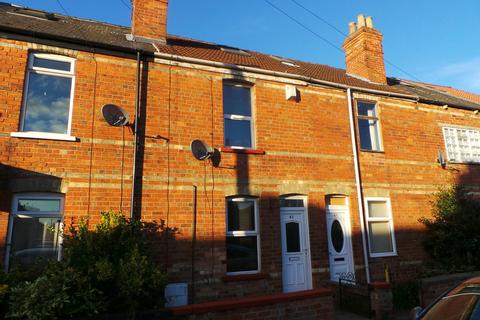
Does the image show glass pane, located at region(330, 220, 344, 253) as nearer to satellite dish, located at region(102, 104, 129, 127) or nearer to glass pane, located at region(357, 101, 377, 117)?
glass pane, located at region(357, 101, 377, 117)

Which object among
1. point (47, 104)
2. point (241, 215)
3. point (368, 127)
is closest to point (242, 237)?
point (241, 215)

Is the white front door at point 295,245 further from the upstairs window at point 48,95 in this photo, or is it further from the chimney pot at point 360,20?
the chimney pot at point 360,20

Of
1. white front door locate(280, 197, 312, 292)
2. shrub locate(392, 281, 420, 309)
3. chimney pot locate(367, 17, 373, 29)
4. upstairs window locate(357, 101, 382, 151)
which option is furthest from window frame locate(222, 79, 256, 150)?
chimney pot locate(367, 17, 373, 29)

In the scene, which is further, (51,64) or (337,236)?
(337,236)

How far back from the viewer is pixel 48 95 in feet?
27.2

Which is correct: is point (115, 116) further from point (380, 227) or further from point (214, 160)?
point (380, 227)

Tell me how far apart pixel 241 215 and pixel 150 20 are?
6106mm

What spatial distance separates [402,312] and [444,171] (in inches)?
220

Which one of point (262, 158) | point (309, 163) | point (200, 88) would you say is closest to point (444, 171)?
point (309, 163)

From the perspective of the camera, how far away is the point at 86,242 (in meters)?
6.96

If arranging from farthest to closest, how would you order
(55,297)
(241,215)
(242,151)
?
(242,151) → (241,215) → (55,297)

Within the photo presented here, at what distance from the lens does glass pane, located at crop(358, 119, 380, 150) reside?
11.7m

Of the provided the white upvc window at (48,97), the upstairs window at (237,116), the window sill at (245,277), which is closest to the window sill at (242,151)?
the upstairs window at (237,116)

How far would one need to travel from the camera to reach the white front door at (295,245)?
9.59 meters
